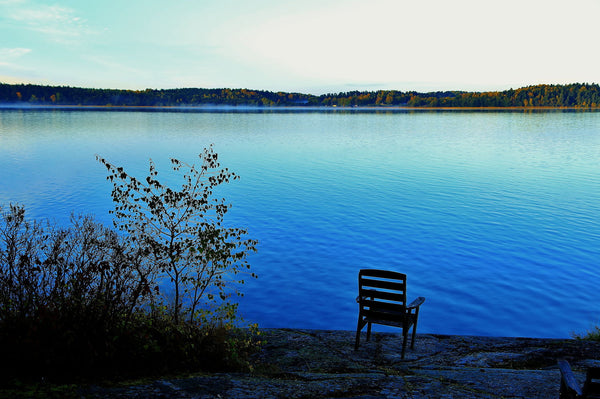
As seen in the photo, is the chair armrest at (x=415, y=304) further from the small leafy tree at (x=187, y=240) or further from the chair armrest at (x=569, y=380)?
the small leafy tree at (x=187, y=240)

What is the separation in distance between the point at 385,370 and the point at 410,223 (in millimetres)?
14919

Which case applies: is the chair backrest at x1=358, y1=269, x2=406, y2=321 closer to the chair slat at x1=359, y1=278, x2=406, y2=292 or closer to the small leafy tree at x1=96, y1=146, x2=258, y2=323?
the chair slat at x1=359, y1=278, x2=406, y2=292

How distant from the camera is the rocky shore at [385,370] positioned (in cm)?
562

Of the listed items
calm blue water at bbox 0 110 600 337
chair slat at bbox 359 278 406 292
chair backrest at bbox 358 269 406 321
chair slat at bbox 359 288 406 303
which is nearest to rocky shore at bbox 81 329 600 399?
chair backrest at bbox 358 269 406 321

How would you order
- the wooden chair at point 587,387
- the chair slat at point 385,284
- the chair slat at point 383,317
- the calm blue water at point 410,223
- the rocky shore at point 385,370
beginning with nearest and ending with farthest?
the wooden chair at point 587,387, the rocky shore at point 385,370, the chair slat at point 385,284, the chair slat at point 383,317, the calm blue water at point 410,223

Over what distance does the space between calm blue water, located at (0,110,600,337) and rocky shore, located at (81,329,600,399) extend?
304 centimetres

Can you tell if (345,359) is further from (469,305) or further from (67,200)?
(67,200)

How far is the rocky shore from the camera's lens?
5.62 metres

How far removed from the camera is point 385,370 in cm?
710

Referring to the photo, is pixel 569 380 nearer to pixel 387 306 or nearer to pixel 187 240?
pixel 387 306

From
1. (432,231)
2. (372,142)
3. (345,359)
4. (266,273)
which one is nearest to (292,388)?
(345,359)

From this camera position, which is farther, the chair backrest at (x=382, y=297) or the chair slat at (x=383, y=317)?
the chair slat at (x=383, y=317)

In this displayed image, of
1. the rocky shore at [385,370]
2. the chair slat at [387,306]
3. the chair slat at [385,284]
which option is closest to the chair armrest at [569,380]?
the rocky shore at [385,370]

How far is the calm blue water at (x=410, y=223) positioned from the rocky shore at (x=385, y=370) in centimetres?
304
